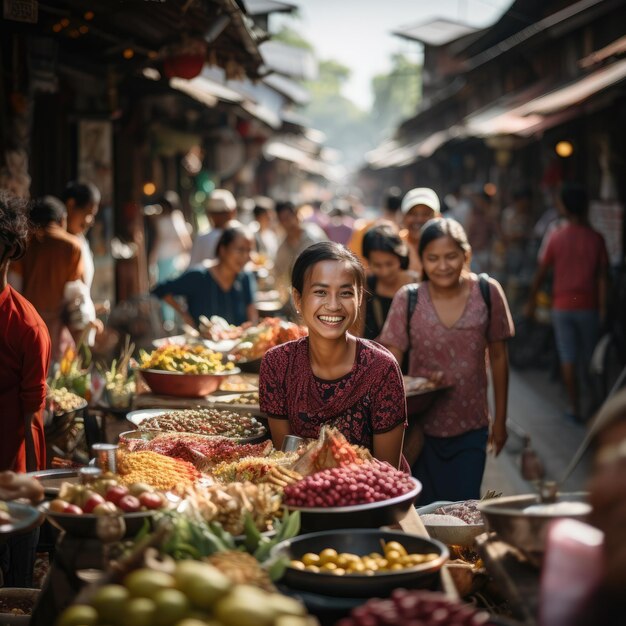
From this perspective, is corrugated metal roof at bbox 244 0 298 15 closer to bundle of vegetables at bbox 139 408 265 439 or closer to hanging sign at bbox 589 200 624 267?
hanging sign at bbox 589 200 624 267

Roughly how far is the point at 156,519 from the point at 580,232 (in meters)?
8.09

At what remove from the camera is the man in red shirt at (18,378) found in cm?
461

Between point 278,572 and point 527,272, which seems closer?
point 278,572

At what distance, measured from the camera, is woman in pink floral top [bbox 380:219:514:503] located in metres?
5.86

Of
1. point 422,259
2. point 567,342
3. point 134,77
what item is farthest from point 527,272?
point 422,259

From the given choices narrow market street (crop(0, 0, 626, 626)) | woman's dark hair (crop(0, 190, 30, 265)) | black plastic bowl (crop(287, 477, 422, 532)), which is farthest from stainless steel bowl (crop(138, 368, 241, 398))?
black plastic bowl (crop(287, 477, 422, 532))

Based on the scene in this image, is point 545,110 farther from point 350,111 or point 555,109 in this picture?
point 350,111

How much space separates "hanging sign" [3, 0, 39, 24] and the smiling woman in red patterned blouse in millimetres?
2716

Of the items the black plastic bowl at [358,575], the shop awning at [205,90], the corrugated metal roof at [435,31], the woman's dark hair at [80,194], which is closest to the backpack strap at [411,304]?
the black plastic bowl at [358,575]

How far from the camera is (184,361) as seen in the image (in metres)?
6.28

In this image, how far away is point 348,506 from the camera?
11.0 ft

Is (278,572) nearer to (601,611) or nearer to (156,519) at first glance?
(156,519)

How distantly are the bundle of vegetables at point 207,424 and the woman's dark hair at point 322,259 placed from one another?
950 mm

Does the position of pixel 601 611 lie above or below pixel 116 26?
below
